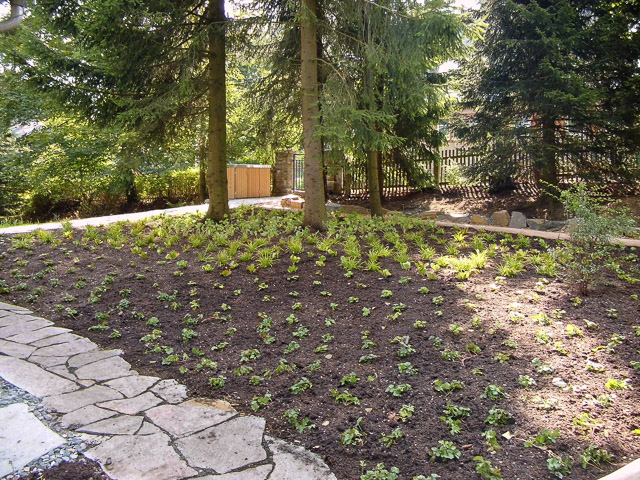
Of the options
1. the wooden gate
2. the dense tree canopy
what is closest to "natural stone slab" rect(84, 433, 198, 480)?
the dense tree canopy

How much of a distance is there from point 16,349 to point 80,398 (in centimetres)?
103

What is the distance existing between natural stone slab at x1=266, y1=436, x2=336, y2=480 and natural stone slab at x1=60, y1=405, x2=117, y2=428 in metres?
0.97

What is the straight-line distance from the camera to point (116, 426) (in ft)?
8.14

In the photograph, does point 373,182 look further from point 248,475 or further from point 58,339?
point 248,475

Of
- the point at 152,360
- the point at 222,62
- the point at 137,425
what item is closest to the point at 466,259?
the point at 152,360

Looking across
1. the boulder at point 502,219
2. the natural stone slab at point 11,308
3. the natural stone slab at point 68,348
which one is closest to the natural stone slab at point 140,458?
the natural stone slab at point 68,348

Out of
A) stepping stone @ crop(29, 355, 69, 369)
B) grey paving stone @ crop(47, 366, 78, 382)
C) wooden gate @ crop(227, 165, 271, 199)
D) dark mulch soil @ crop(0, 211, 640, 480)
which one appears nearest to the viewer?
dark mulch soil @ crop(0, 211, 640, 480)

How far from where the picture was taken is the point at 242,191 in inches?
532

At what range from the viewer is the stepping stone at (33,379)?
9.31 ft

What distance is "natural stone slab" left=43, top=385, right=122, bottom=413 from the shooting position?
2.65 meters

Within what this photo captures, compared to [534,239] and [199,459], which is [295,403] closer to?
[199,459]

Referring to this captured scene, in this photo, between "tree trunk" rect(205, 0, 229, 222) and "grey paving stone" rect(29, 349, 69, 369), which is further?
"tree trunk" rect(205, 0, 229, 222)

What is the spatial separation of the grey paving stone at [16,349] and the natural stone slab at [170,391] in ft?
3.69

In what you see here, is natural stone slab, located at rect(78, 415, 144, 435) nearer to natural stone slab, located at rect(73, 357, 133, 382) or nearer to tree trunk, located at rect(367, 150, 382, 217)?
natural stone slab, located at rect(73, 357, 133, 382)
